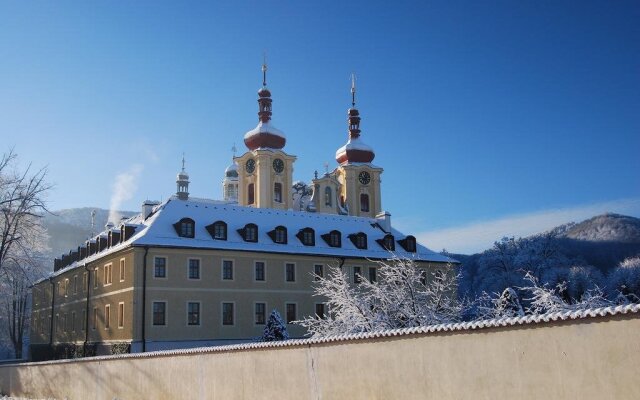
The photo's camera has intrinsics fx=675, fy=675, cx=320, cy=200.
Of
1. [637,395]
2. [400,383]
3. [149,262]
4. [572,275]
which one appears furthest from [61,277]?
[572,275]

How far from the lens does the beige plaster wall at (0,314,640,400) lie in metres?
9.41

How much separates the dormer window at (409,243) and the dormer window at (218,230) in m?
14.6

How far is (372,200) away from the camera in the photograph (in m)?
68.8

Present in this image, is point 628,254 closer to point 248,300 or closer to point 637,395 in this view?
point 248,300

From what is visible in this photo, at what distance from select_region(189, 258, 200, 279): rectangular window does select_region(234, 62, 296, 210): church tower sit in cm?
2303

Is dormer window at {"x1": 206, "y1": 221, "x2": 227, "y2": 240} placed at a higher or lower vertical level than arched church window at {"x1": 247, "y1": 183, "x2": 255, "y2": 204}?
lower

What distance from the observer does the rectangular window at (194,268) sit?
38094 millimetres

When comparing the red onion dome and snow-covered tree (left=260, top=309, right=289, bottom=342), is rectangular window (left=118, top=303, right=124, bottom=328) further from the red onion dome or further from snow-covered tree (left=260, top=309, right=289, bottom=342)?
the red onion dome

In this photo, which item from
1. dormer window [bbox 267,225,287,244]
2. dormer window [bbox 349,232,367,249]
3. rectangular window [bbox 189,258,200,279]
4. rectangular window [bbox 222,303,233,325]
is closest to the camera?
rectangular window [bbox 189,258,200,279]

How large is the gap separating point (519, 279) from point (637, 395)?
213ft

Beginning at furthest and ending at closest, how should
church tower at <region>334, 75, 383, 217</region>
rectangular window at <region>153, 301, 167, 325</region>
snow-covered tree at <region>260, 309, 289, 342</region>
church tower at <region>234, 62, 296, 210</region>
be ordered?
church tower at <region>334, 75, 383, 217</region> < church tower at <region>234, 62, 296, 210</region> < rectangular window at <region>153, 301, 167, 325</region> < snow-covered tree at <region>260, 309, 289, 342</region>

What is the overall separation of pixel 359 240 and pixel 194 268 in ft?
40.9

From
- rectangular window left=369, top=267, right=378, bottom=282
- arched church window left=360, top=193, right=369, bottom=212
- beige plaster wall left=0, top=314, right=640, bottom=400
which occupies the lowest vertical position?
beige plaster wall left=0, top=314, right=640, bottom=400

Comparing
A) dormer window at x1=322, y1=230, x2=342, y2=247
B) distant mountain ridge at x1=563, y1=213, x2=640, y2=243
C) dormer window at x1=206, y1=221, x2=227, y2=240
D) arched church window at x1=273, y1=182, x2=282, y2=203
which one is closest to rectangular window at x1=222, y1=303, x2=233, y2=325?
dormer window at x1=206, y1=221, x2=227, y2=240
